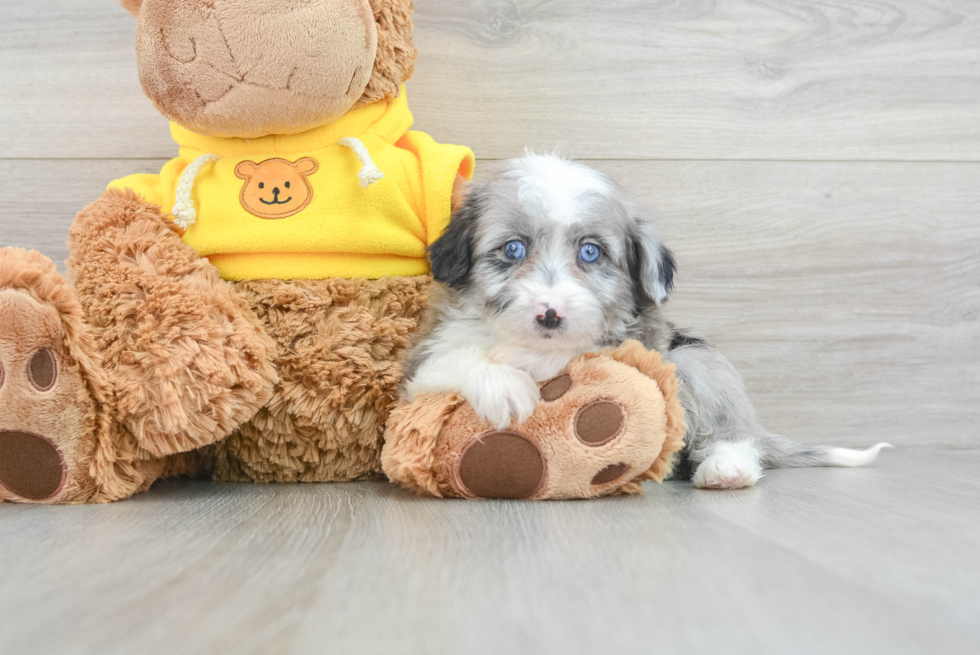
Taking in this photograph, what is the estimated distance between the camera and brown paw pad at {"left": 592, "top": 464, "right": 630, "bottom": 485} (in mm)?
1367

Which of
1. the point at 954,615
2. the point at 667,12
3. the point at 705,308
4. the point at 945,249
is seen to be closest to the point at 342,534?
the point at 954,615

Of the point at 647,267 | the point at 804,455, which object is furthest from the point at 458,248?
the point at 804,455

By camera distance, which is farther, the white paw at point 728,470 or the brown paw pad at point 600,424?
the white paw at point 728,470

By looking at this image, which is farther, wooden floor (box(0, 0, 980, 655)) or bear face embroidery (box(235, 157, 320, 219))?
wooden floor (box(0, 0, 980, 655))

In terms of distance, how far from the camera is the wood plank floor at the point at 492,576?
2.45 feet

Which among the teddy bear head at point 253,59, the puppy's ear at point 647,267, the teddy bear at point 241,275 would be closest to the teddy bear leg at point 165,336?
the teddy bear at point 241,275

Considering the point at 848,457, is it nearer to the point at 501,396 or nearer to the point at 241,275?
the point at 501,396

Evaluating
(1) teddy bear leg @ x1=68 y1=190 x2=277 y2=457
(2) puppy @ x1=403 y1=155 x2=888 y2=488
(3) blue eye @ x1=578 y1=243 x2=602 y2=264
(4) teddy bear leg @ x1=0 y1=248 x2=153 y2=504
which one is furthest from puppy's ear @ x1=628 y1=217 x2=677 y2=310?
(4) teddy bear leg @ x1=0 y1=248 x2=153 y2=504

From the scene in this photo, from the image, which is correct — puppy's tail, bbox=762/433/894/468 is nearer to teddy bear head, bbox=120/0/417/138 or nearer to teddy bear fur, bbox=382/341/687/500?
teddy bear fur, bbox=382/341/687/500

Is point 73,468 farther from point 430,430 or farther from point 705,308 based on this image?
point 705,308

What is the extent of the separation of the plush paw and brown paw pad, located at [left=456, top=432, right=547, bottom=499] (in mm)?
666

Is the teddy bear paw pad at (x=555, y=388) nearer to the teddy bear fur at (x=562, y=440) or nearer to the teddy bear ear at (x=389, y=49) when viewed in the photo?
the teddy bear fur at (x=562, y=440)

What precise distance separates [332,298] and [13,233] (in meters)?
1.05

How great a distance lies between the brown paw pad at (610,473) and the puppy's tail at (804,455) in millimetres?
561
